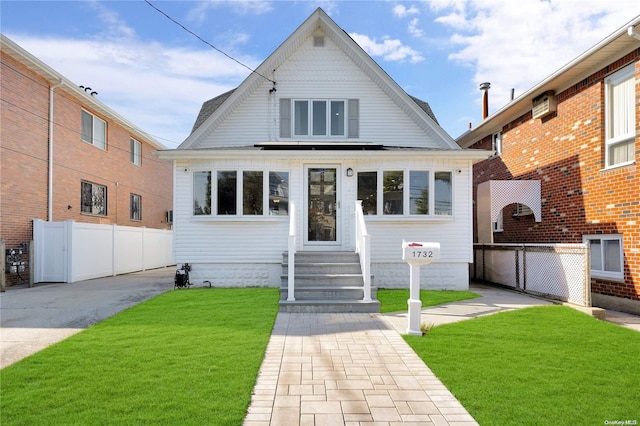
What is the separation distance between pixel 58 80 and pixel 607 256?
17262mm

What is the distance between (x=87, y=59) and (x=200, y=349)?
44.4 feet

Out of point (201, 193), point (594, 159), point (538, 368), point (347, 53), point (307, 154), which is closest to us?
point (538, 368)

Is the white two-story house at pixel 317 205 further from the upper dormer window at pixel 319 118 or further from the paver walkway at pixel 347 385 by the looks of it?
the paver walkway at pixel 347 385

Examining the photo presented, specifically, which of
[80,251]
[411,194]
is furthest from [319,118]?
[80,251]

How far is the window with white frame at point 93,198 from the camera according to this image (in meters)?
16.3

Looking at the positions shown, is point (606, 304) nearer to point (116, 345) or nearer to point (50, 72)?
point (116, 345)

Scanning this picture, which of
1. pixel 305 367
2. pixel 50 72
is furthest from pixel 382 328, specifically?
pixel 50 72

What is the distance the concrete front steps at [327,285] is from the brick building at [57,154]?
8.95 metres

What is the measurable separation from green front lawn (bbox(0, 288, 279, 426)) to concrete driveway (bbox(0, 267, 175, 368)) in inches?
15.6

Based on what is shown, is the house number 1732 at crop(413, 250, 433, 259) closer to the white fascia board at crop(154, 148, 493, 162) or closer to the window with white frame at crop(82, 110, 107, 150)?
the white fascia board at crop(154, 148, 493, 162)

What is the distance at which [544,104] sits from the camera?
11906 millimetres

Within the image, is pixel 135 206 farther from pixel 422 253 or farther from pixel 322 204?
pixel 422 253

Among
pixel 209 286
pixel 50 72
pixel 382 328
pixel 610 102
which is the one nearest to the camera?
pixel 382 328

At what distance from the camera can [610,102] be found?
9594 mm
